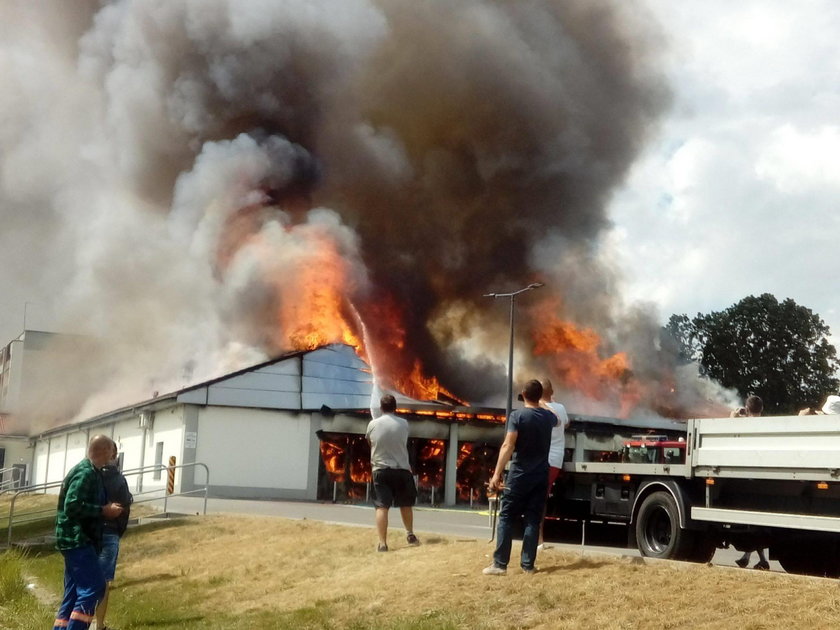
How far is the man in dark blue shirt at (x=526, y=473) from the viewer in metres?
9.29

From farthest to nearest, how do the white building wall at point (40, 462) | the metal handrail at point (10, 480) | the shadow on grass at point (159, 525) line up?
the white building wall at point (40, 462), the metal handrail at point (10, 480), the shadow on grass at point (159, 525)

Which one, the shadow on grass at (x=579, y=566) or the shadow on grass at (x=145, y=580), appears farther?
the shadow on grass at (x=145, y=580)

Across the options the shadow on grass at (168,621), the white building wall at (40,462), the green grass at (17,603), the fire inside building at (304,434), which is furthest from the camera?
the white building wall at (40,462)

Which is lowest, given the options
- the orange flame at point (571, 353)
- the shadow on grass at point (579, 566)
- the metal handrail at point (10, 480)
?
the metal handrail at point (10, 480)

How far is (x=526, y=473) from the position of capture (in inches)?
369

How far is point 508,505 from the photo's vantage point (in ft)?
30.7

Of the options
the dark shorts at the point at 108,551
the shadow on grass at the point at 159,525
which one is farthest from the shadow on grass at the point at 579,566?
the shadow on grass at the point at 159,525

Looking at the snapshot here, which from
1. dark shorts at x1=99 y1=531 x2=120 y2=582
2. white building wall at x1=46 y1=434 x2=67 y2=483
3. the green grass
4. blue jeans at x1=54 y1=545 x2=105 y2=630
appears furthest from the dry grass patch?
white building wall at x1=46 y1=434 x2=67 y2=483

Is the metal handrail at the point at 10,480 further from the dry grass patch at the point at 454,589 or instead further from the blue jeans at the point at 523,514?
the blue jeans at the point at 523,514

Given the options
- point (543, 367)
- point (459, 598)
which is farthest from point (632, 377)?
point (459, 598)

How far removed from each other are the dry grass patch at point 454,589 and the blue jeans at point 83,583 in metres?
1.83

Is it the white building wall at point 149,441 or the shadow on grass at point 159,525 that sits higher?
the white building wall at point 149,441

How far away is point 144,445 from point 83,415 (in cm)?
1848

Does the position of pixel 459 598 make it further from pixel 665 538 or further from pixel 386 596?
pixel 665 538
